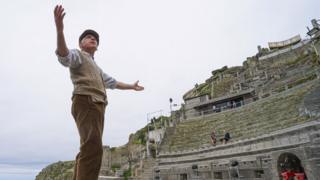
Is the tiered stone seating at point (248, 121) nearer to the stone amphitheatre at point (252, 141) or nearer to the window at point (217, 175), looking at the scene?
the stone amphitheatre at point (252, 141)

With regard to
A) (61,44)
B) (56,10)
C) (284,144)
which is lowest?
(284,144)

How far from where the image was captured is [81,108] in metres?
2.25

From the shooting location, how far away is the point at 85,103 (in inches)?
88.5

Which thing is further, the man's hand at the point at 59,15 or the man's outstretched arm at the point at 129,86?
the man's outstretched arm at the point at 129,86

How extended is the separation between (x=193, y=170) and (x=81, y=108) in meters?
14.7

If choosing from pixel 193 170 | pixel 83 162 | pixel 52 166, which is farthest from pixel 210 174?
pixel 52 166

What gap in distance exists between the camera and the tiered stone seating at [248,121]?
43.1ft

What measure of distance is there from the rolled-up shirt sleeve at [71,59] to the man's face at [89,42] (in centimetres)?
35

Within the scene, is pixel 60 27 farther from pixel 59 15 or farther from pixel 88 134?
pixel 88 134

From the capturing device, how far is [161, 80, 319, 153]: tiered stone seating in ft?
43.1

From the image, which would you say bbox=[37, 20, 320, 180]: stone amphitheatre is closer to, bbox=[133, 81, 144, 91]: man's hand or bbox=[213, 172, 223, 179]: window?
bbox=[213, 172, 223, 179]: window

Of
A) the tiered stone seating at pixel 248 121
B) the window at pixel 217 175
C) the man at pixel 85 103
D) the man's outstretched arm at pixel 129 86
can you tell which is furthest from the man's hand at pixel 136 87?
the window at pixel 217 175

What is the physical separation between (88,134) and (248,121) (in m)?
15.8

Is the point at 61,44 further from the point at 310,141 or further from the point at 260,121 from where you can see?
the point at 260,121
